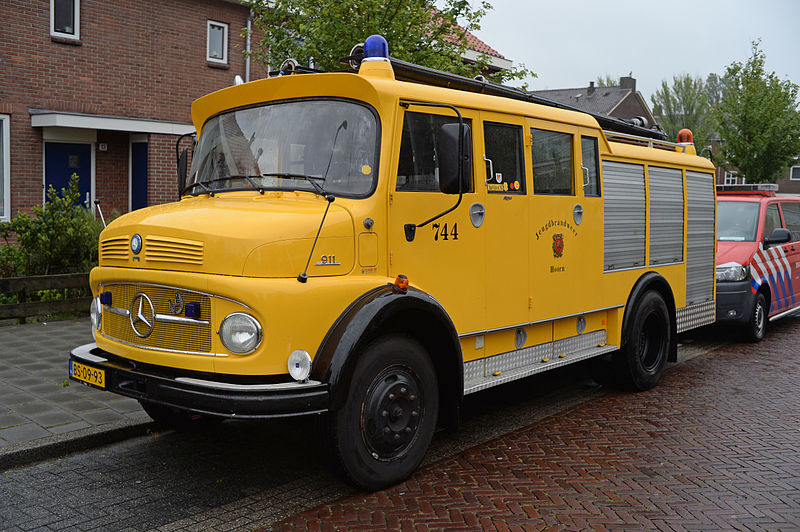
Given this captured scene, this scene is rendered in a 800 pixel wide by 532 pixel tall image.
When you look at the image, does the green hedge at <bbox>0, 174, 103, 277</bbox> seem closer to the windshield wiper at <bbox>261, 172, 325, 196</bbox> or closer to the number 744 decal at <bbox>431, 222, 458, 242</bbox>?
the windshield wiper at <bbox>261, 172, 325, 196</bbox>

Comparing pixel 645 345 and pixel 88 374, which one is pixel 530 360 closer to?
pixel 645 345

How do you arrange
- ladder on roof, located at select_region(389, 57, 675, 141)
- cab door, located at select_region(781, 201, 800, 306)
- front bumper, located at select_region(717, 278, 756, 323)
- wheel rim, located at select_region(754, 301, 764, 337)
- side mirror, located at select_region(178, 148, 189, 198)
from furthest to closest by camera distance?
cab door, located at select_region(781, 201, 800, 306)
wheel rim, located at select_region(754, 301, 764, 337)
front bumper, located at select_region(717, 278, 756, 323)
side mirror, located at select_region(178, 148, 189, 198)
ladder on roof, located at select_region(389, 57, 675, 141)

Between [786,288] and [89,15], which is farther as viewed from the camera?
[89,15]

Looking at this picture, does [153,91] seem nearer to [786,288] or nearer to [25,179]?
[25,179]

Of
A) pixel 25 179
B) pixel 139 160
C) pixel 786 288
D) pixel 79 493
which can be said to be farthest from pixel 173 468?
pixel 139 160

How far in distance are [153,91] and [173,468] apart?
42.3 ft

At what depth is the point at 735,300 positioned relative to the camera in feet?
34.3

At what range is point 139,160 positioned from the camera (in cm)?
1662

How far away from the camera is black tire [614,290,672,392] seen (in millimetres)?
7371

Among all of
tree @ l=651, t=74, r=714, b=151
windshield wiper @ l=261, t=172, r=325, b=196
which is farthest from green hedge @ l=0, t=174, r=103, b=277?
tree @ l=651, t=74, r=714, b=151

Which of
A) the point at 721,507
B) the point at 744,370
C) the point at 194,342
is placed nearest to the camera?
the point at 194,342

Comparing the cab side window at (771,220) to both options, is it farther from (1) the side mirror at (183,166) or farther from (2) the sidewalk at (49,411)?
(2) the sidewalk at (49,411)

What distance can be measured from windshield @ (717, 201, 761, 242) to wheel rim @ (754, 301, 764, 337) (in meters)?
0.98

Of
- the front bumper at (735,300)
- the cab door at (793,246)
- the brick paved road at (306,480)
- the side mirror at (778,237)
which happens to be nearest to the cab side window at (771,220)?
the side mirror at (778,237)
